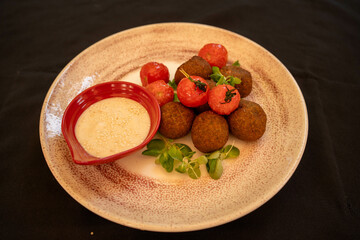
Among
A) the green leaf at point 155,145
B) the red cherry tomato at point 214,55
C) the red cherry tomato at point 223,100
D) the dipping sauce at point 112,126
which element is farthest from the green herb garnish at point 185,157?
the red cherry tomato at point 214,55

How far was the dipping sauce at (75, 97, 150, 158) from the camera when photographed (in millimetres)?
1637

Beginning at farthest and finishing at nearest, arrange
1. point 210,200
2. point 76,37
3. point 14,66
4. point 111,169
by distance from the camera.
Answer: point 76,37 < point 14,66 < point 111,169 < point 210,200

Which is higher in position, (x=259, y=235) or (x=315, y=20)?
(x=315, y=20)

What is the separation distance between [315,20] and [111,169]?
2842 mm

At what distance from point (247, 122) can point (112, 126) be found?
0.90 metres

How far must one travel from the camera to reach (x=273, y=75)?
7.06ft

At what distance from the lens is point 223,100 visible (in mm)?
1627

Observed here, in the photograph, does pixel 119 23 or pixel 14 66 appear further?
pixel 119 23

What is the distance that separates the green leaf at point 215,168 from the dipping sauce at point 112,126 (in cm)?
48

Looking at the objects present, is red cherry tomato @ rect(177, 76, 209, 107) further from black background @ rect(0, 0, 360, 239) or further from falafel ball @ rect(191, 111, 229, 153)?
black background @ rect(0, 0, 360, 239)

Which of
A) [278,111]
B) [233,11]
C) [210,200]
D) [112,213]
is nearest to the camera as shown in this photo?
[112,213]

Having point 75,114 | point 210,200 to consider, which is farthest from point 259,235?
point 75,114

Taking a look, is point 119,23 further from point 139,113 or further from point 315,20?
point 315,20

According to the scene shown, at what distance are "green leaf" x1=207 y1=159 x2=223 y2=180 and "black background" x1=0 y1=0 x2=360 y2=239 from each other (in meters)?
0.30
